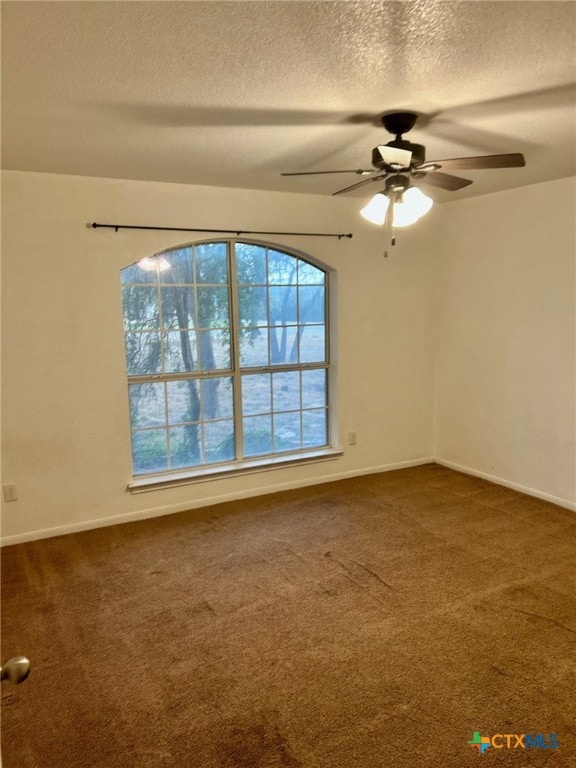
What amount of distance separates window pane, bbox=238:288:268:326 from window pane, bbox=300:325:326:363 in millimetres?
394

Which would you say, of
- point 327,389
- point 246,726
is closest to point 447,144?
point 327,389

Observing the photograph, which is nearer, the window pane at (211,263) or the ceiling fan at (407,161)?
the ceiling fan at (407,161)

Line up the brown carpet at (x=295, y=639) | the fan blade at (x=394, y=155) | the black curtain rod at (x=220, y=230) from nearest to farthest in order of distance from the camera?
the brown carpet at (x=295, y=639)
the fan blade at (x=394, y=155)
the black curtain rod at (x=220, y=230)

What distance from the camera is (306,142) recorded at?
111 inches

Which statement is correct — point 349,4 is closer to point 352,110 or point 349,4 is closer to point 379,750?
point 352,110

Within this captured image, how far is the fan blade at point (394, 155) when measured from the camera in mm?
2234

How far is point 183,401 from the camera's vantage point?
13.7 feet

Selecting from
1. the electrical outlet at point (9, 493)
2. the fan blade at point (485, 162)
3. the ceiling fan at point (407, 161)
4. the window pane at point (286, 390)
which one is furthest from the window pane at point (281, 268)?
the electrical outlet at point (9, 493)

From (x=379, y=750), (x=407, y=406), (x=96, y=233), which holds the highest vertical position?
(x=96, y=233)

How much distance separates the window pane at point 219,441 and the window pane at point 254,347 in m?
0.51

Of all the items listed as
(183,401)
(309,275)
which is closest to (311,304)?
(309,275)

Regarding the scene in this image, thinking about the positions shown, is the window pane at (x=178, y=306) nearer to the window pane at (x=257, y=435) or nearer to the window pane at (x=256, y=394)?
the window pane at (x=256, y=394)

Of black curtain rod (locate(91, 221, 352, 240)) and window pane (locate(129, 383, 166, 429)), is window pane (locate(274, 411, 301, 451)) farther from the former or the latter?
black curtain rod (locate(91, 221, 352, 240))

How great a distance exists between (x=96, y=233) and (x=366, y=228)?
7.23ft
